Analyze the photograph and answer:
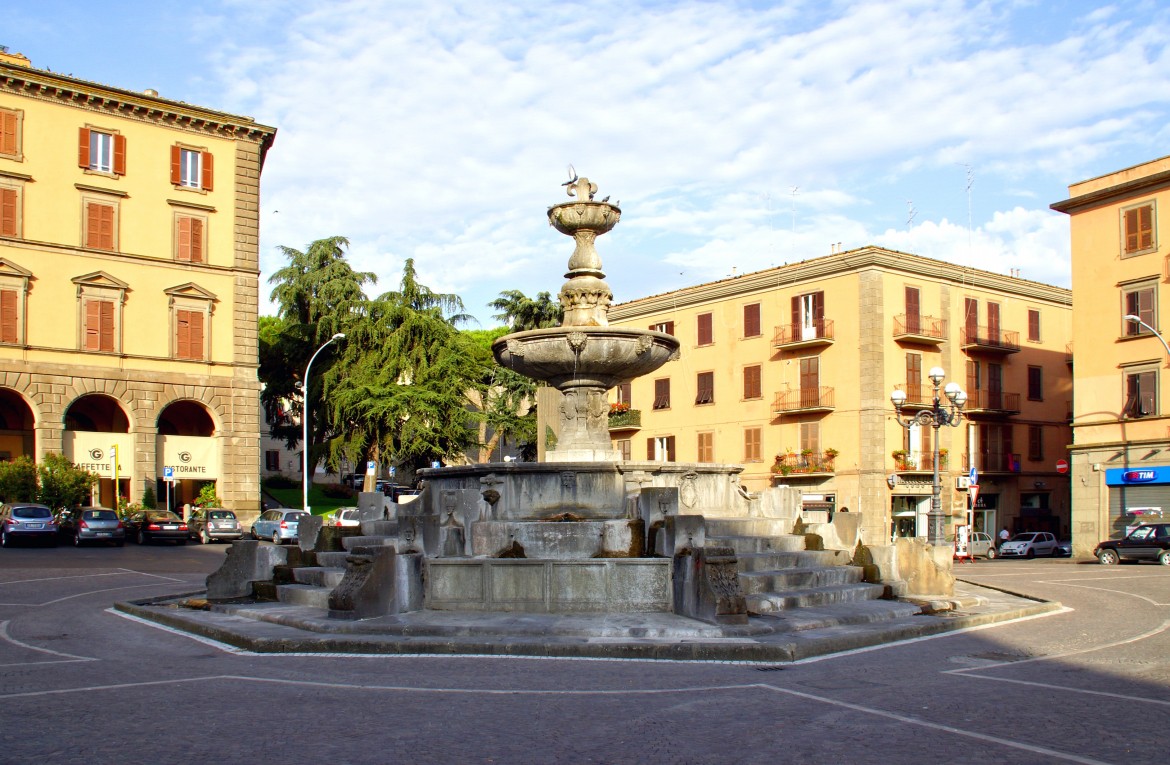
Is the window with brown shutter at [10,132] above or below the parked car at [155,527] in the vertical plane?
above

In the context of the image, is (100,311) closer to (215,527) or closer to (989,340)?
(215,527)

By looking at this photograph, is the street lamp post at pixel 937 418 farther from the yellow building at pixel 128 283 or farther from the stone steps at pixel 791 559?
the yellow building at pixel 128 283

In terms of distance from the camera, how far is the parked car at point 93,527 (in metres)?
34.2

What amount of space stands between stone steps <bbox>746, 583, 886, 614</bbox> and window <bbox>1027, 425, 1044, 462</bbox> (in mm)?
39352

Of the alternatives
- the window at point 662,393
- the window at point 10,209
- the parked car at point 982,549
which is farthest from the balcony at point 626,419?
the window at point 10,209

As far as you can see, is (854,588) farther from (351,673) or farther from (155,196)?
(155,196)

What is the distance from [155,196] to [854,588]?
38.4 meters

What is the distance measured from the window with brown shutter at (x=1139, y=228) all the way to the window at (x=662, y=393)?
72.5 feet

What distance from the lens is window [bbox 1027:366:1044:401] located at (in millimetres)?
50875

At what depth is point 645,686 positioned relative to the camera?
8844mm

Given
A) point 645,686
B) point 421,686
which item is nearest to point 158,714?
point 421,686

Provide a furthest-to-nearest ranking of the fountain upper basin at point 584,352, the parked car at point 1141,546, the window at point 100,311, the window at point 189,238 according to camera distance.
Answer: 1. the window at point 189,238
2. the window at point 100,311
3. the parked car at point 1141,546
4. the fountain upper basin at point 584,352

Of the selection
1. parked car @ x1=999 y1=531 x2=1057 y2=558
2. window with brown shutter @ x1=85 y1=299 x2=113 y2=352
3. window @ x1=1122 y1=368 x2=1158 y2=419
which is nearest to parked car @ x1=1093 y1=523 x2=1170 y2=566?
window @ x1=1122 y1=368 x2=1158 y2=419

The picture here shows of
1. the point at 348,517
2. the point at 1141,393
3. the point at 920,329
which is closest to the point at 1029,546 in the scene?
the point at 1141,393
